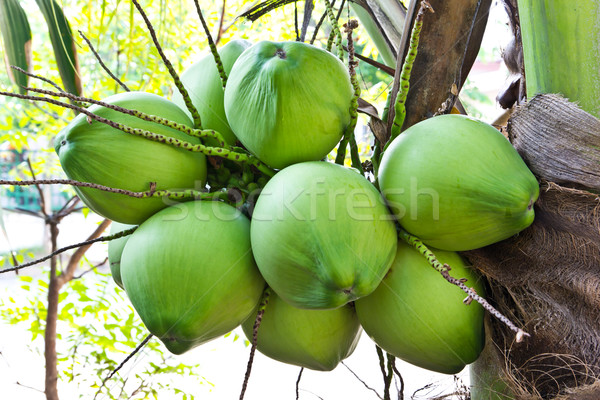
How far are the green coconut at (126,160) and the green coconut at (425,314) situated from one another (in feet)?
0.86

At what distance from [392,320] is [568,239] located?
20 cm

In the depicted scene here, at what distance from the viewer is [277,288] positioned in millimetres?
574

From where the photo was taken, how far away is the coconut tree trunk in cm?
55

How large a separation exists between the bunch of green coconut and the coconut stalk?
8cm

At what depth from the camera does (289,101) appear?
23.4 inches

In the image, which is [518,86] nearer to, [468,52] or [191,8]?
[468,52]

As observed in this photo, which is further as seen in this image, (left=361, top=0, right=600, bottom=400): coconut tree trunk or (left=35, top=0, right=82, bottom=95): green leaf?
(left=35, top=0, right=82, bottom=95): green leaf

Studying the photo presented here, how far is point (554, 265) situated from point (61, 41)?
0.72 m

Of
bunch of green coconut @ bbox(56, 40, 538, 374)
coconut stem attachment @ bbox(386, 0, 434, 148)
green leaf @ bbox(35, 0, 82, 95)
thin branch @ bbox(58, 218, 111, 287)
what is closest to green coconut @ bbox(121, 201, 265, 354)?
bunch of green coconut @ bbox(56, 40, 538, 374)

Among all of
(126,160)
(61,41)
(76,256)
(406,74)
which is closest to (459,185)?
(406,74)

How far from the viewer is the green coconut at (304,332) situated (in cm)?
65

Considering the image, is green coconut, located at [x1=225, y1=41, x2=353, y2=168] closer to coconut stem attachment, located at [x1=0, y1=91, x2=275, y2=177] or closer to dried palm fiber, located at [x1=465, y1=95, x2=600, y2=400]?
coconut stem attachment, located at [x1=0, y1=91, x2=275, y2=177]

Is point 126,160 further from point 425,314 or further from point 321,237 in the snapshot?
point 425,314

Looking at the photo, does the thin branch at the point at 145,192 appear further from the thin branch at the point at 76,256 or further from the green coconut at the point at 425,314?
the thin branch at the point at 76,256
